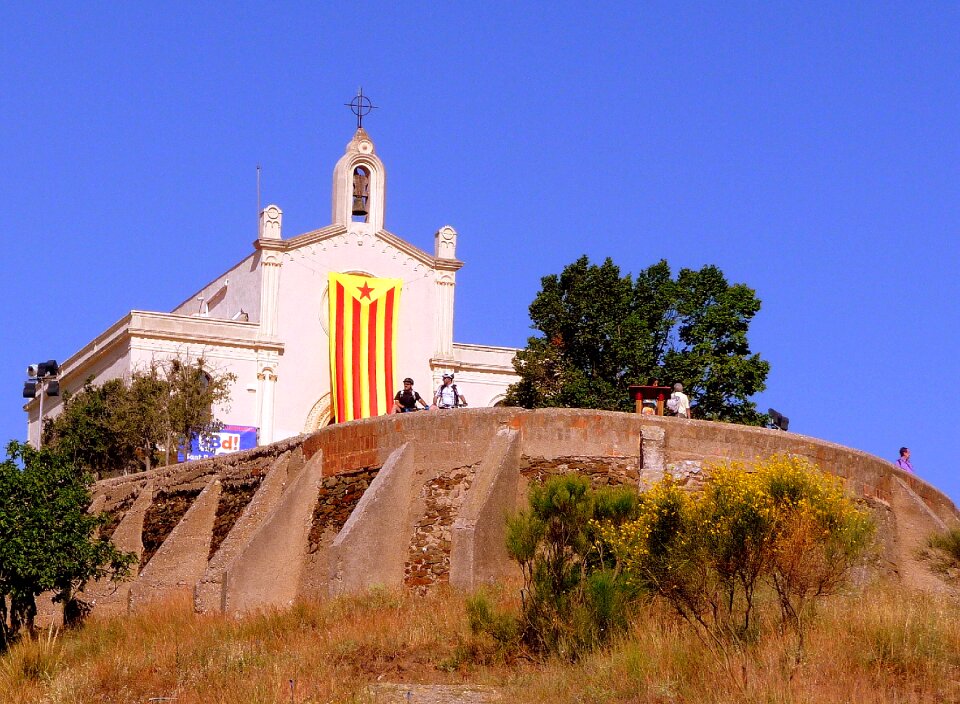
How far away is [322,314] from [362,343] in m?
2.09

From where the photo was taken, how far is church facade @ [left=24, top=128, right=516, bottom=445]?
2302 inches

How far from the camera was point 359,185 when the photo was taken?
64500 millimetres

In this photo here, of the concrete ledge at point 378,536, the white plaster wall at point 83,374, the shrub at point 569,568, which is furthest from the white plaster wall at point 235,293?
the shrub at point 569,568

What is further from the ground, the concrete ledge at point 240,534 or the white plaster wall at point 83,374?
the white plaster wall at point 83,374

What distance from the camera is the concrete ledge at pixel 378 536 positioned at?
2470cm

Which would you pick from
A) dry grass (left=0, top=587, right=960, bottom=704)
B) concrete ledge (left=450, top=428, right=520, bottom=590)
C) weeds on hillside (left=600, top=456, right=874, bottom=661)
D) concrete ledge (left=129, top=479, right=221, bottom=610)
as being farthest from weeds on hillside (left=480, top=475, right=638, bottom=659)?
concrete ledge (left=129, top=479, right=221, bottom=610)

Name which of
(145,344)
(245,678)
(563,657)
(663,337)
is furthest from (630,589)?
(145,344)

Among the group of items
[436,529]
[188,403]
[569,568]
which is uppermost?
[188,403]

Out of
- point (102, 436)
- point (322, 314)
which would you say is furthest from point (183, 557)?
point (322, 314)

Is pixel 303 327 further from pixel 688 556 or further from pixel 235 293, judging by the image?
pixel 688 556

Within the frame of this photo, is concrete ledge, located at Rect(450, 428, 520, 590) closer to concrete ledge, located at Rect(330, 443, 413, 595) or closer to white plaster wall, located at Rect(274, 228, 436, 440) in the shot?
concrete ledge, located at Rect(330, 443, 413, 595)

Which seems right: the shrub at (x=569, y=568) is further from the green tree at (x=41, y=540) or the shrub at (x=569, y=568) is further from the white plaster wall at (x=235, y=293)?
the white plaster wall at (x=235, y=293)

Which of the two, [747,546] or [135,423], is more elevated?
[135,423]

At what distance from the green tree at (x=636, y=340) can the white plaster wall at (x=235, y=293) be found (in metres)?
15.8
